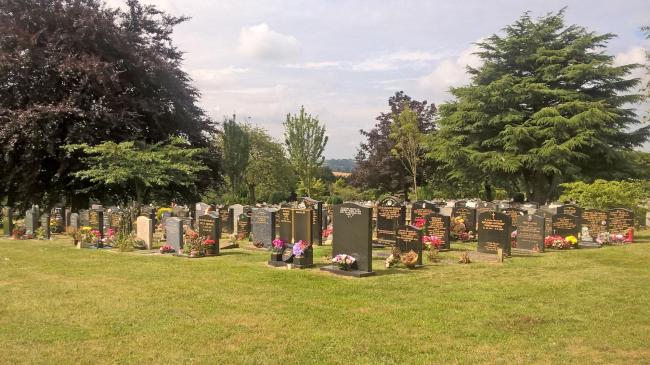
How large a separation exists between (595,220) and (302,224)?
1020 cm

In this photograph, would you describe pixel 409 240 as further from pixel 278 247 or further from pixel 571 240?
pixel 571 240

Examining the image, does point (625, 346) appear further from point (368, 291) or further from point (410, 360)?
point (368, 291)

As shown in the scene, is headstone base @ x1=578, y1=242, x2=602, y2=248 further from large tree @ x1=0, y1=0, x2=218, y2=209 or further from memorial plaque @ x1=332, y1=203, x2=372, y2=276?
large tree @ x1=0, y1=0, x2=218, y2=209

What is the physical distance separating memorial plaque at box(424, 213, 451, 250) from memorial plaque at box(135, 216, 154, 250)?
314 inches

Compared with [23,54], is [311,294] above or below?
below

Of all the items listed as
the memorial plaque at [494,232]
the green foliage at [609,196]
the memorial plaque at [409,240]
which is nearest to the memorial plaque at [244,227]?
the memorial plaque at [409,240]

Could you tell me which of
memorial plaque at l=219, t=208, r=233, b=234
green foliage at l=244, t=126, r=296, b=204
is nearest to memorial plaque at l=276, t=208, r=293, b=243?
memorial plaque at l=219, t=208, r=233, b=234

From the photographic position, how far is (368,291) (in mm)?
8961

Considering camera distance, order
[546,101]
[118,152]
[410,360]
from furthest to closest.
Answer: [546,101] → [118,152] → [410,360]

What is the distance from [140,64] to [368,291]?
17.7 meters

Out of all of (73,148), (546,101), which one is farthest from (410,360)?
(546,101)

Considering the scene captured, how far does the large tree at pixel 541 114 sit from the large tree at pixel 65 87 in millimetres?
18913

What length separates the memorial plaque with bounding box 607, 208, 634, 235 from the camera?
57.1 feet

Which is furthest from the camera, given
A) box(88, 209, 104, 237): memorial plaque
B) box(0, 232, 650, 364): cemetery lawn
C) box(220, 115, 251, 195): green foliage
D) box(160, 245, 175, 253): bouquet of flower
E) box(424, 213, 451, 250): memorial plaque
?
box(220, 115, 251, 195): green foliage
